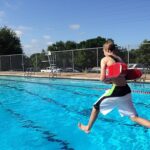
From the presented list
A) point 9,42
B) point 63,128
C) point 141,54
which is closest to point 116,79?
point 63,128

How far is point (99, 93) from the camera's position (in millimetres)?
14680

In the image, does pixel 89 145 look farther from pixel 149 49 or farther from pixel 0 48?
pixel 0 48

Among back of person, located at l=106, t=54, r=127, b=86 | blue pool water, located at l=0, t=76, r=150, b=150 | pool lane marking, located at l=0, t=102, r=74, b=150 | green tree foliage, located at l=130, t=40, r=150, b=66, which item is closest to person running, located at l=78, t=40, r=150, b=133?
back of person, located at l=106, t=54, r=127, b=86

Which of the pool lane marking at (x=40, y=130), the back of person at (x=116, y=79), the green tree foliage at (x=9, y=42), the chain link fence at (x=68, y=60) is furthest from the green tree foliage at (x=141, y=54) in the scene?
the green tree foliage at (x=9, y=42)

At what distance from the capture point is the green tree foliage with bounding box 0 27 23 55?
41.5 meters

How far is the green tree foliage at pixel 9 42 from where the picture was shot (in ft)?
136

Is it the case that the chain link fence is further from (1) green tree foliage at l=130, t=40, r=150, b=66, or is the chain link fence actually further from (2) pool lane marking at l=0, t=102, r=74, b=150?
(2) pool lane marking at l=0, t=102, r=74, b=150

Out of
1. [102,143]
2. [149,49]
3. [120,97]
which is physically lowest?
[102,143]

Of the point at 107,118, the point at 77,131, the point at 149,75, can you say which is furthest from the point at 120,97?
the point at 149,75

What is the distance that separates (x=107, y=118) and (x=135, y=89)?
636 cm

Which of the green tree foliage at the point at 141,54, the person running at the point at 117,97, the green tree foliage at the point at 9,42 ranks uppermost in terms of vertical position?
the green tree foliage at the point at 9,42

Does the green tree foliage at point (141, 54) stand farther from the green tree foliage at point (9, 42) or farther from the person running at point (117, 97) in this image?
the green tree foliage at point (9, 42)

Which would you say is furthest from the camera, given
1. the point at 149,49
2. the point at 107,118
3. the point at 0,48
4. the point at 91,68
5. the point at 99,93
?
the point at 0,48

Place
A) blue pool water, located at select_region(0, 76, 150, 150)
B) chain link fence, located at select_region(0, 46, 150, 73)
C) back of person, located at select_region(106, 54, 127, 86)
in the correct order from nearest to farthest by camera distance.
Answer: back of person, located at select_region(106, 54, 127, 86), blue pool water, located at select_region(0, 76, 150, 150), chain link fence, located at select_region(0, 46, 150, 73)
